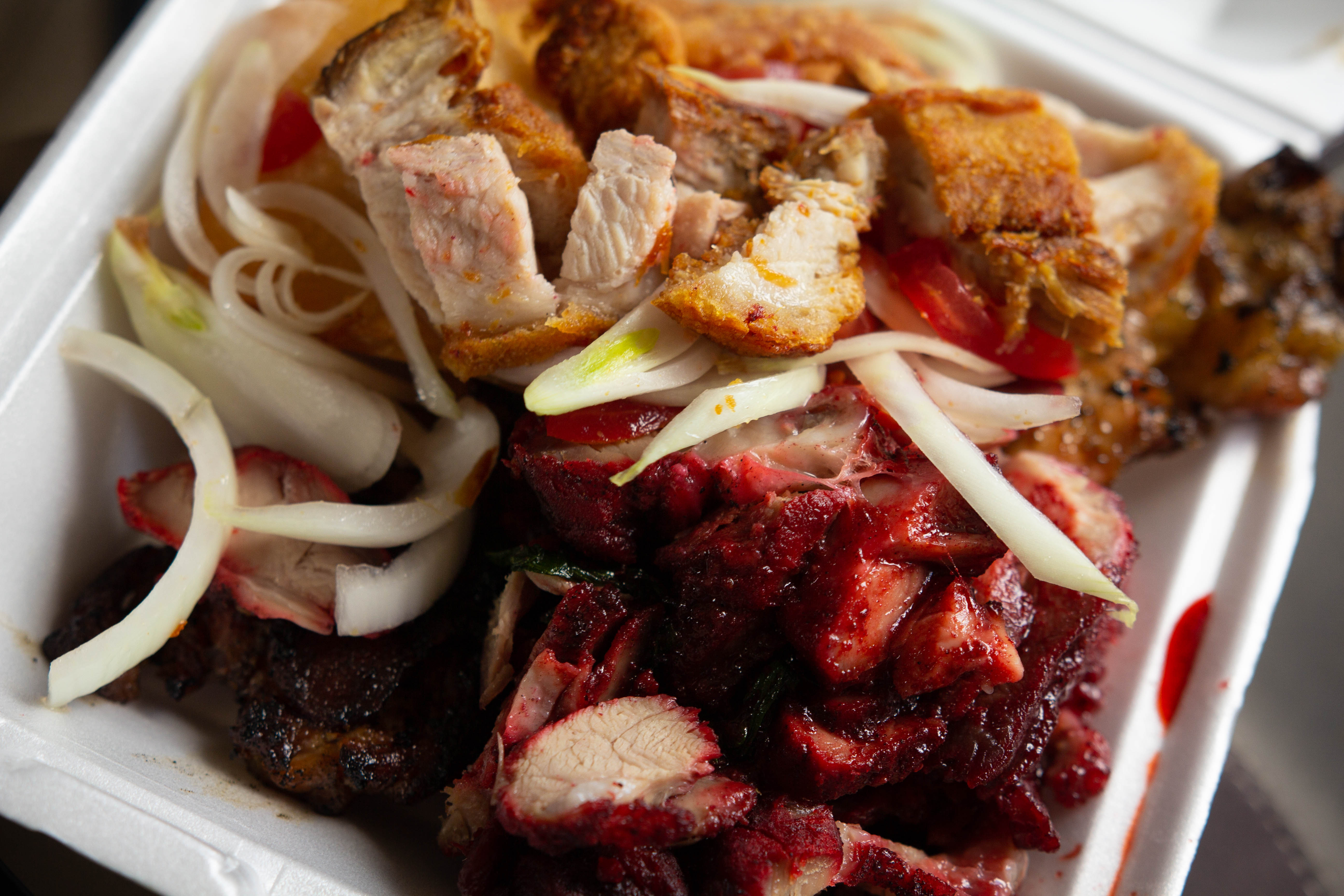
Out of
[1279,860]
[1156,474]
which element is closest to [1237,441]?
[1156,474]

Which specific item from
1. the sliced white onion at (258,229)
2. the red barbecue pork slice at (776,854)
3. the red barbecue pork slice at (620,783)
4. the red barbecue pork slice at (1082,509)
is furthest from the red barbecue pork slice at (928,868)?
the sliced white onion at (258,229)

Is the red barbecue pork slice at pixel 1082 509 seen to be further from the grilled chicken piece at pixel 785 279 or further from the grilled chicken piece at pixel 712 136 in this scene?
the grilled chicken piece at pixel 712 136

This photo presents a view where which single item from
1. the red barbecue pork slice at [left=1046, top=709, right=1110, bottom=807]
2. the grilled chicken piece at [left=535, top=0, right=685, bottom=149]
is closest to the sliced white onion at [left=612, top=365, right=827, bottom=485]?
the grilled chicken piece at [left=535, top=0, right=685, bottom=149]

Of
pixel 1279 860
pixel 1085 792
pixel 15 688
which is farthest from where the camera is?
pixel 1279 860

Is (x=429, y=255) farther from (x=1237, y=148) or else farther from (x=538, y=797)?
(x=1237, y=148)

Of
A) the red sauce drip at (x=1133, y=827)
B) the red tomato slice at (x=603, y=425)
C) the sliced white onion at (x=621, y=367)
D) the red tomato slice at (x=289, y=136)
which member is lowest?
the red sauce drip at (x=1133, y=827)

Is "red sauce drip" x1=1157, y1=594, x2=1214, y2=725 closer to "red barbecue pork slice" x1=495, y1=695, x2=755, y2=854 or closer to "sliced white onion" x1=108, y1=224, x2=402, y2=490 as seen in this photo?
"red barbecue pork slice" x1=495, y1=695, x2=755, y2=854

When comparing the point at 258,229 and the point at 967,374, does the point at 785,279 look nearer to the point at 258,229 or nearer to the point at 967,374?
the point at 967,374
